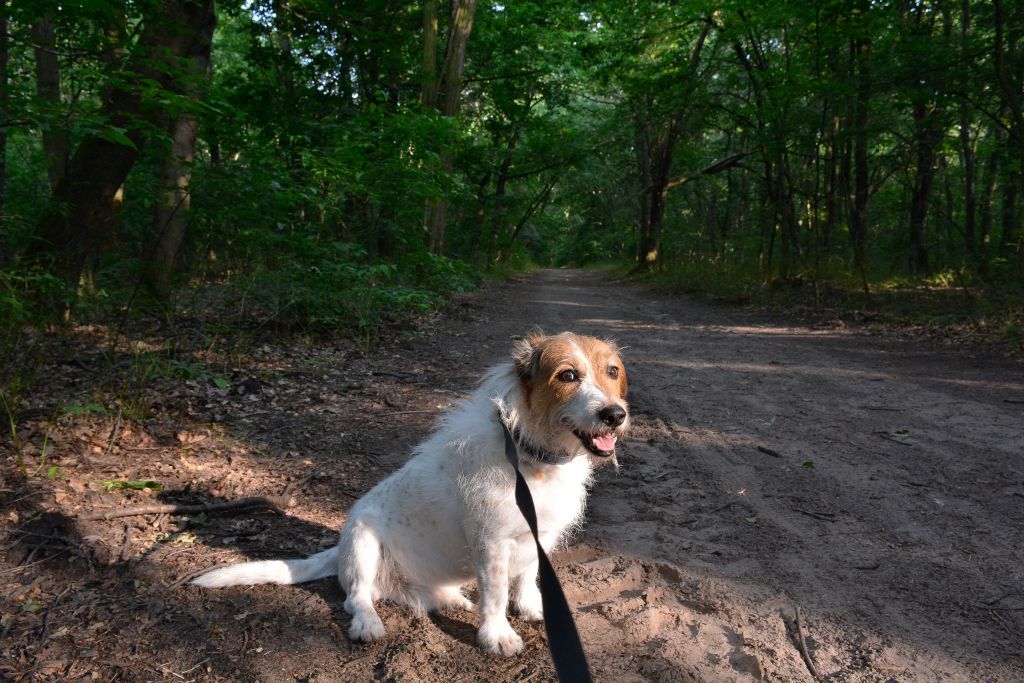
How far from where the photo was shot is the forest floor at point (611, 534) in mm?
2668

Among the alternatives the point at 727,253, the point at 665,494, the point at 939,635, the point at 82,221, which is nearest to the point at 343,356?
the point at 82,221

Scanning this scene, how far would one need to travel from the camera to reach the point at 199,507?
3.86m

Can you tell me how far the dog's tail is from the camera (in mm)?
3062

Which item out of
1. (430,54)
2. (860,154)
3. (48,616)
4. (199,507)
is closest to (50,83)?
(430,54)

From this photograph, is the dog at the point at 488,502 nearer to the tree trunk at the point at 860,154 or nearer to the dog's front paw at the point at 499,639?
the dog's front paw at the point at 499,639

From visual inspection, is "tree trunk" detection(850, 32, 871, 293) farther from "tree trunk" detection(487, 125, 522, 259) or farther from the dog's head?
"tree trunk" detection(487, 125, 522, 259)

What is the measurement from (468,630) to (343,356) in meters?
5.83

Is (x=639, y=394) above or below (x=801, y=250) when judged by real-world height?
below

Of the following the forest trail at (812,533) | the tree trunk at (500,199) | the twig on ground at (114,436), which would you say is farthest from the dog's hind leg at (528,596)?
the tree trunk at (500,199)

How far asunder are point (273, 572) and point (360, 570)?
0.51 meters

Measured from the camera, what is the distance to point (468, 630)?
10.0 feet

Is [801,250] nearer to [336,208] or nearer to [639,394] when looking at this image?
[639,394]

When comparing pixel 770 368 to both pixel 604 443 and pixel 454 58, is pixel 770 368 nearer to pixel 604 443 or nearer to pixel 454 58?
pixel 604 443

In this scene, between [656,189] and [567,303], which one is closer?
[567,303]
